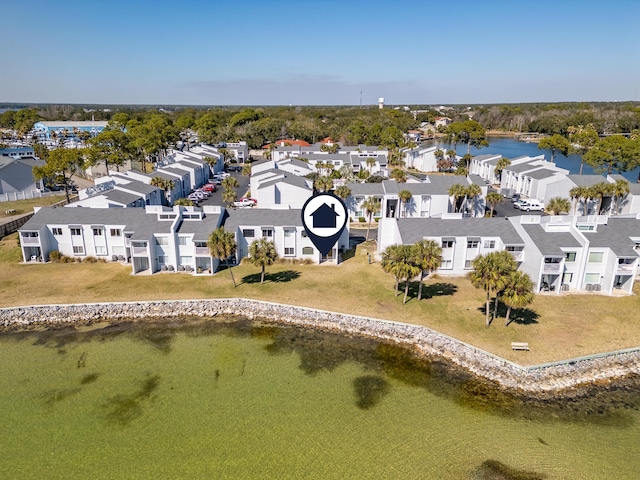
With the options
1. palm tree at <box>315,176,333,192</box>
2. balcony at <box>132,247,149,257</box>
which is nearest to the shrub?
balcony at <box>132,247,149,257</box>

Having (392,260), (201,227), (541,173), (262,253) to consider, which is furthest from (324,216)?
(541,173)

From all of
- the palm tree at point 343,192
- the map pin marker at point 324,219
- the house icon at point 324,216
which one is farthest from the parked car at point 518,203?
the house icon at point 324,216

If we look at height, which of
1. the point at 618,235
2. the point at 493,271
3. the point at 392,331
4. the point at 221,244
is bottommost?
the point at 392,331

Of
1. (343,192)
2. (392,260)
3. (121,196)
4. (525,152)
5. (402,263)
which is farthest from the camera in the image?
(525,152)

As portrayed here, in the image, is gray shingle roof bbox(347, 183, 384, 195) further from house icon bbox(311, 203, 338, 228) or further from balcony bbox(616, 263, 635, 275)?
balcony bbox(616, 263, 635, 275)

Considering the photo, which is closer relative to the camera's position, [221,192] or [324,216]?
[324,216]

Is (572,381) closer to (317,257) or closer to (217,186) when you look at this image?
(317,257)

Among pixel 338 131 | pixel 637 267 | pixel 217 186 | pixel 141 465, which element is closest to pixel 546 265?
pixel 637 267

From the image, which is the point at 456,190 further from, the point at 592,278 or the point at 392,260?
the point at 392,260
